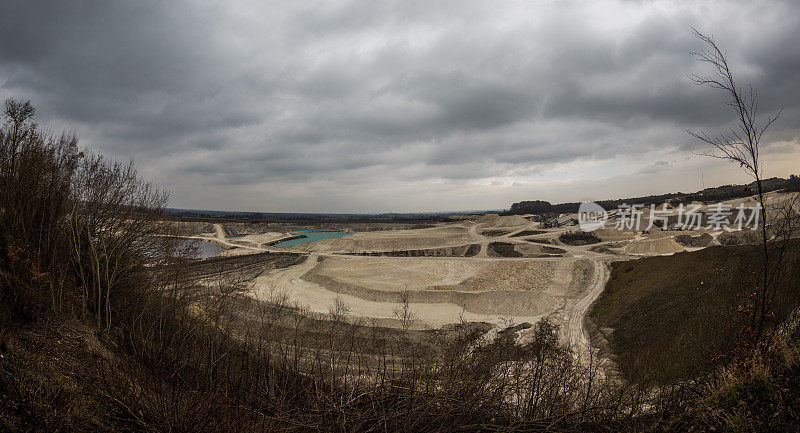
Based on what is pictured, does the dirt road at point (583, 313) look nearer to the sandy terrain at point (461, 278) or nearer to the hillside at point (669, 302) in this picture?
the sandy terrain at point (461, 278)

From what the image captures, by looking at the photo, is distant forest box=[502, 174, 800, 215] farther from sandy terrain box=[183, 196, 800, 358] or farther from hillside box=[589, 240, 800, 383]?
hillside box=[589, 240, 800, 383]

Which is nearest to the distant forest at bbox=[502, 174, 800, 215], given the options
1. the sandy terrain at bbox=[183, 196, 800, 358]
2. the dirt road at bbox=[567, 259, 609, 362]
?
the sandy terrain at bbox=[183, 196, 800, 358]

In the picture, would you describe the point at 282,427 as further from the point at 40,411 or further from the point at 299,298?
the point at 299,298

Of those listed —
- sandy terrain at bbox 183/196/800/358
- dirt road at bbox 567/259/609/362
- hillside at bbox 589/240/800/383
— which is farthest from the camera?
sandy terrain at bbox 183/196/800/358

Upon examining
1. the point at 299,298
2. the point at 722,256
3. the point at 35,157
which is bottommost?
the point at 299,298

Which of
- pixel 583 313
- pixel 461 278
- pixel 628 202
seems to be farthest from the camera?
pixel 628 202

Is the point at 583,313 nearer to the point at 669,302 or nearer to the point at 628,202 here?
the point at 669,302

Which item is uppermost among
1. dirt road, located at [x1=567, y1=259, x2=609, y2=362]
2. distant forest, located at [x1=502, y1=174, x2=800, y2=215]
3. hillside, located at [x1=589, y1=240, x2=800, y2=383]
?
distant forest, located at [x1=502, y1=174, x2=800, y2=215]

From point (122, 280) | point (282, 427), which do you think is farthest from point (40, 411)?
point (122, 280)

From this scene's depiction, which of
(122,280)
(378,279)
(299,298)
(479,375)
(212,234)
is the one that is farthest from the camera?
(212,234)

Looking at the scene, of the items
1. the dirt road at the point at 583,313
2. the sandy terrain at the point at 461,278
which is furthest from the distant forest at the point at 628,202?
the dirt road at the point at 583,313

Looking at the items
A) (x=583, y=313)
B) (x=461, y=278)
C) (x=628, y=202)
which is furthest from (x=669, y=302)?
(x=628, y=202)
